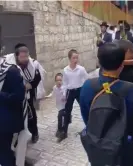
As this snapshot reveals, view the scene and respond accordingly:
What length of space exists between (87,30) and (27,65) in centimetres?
619

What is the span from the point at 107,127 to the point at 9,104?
118cm

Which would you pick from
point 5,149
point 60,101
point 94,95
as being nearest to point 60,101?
point 60,101

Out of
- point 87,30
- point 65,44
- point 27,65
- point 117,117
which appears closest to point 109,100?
point 117,117

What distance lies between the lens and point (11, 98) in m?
2.82

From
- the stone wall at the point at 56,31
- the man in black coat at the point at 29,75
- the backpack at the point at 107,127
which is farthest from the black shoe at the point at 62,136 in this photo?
the stone wall at the point at 56,31

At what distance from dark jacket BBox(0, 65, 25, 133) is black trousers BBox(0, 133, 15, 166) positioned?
7 cm

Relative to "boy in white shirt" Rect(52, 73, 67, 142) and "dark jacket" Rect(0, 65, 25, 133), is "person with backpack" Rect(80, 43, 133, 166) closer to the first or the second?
"dark jacket" Rect(0, 65, 25, 133)

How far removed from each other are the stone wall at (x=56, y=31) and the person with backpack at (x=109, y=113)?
14.8 feet

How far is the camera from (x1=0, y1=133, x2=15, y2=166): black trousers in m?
2.91

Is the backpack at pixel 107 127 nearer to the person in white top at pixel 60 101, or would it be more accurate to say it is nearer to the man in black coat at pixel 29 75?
the man in black coat at pixel 29 75

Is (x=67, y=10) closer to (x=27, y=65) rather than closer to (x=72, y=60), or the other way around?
(x=72, y=60)

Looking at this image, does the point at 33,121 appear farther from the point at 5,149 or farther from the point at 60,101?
the point at 5,149

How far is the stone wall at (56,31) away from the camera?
7188 mm

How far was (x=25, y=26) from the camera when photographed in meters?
6.50
